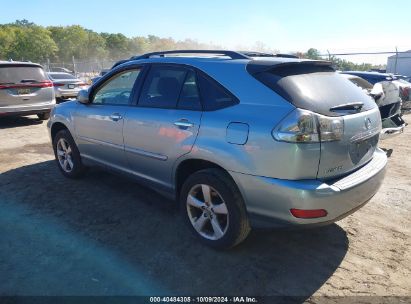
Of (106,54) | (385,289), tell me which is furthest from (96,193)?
(106,54)

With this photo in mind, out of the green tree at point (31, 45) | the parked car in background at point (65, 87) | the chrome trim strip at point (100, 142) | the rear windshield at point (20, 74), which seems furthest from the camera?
the green tree at point (31, 45)

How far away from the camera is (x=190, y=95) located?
346 centimetres

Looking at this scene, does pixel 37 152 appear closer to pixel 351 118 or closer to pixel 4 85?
pixel 4 85

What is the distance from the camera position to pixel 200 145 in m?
3.22

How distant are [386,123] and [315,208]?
4283 millimetres

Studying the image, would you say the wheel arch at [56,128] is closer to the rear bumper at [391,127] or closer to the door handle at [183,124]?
the door handle at [183,124]

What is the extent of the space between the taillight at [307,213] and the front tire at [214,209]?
1.50ft

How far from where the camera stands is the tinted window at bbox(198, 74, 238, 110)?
3129 millimetres

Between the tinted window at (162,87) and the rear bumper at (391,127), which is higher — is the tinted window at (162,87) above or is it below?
above

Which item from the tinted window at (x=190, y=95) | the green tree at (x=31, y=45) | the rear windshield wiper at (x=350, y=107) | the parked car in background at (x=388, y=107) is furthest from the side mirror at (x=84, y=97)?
the green tree at (x=31, y=45)

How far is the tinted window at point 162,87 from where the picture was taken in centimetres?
362

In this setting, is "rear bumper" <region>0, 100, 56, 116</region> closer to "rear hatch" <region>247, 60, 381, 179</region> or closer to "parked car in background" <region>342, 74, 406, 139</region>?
"parked car in background" <region>342, 74, 406, 139</region>

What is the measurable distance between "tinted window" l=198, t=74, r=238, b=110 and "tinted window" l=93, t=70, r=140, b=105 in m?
1.12

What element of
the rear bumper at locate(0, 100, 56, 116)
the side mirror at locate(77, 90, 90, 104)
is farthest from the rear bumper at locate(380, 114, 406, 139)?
the rear bumper at locate(0, 100, 56, 116)
